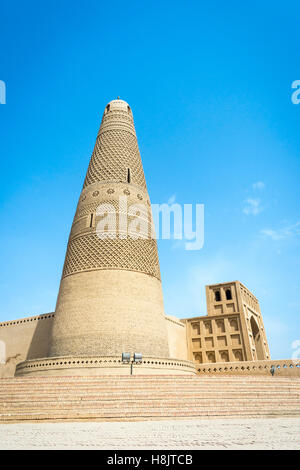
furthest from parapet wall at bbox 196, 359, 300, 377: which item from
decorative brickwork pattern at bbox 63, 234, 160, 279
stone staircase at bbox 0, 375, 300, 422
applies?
stone staircase at bbox 0, 375, 300, 422

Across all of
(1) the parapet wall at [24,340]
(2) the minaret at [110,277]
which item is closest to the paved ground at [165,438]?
(2) the minaret at [110,277]

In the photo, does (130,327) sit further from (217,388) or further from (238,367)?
(238,367)

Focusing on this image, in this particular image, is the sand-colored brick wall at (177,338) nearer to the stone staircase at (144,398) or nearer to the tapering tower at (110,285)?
the tapering tower at (110,285)

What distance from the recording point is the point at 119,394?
18.1 ft

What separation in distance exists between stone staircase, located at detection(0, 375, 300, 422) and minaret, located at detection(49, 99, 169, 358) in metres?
2.50

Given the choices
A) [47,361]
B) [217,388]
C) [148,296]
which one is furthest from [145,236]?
[217,388]

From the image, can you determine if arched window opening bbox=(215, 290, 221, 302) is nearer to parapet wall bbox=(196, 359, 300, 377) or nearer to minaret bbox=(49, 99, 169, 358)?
parapet wall bbox=(196, 359, 300, 377)

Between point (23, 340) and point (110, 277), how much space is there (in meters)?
5.99

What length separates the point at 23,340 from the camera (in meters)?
13.2

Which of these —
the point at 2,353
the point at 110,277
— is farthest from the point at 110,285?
the point at 2,353

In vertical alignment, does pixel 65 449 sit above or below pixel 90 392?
below

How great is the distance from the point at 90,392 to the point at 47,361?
346 centimetres

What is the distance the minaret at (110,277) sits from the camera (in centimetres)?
898
